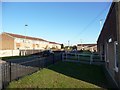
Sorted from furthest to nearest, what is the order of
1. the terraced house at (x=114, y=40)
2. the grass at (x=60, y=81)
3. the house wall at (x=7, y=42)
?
1. the house wall at (x=7, y=42)
2. the grass at (x=60, y=81)
3. the terraced house at (x=114, y=40)

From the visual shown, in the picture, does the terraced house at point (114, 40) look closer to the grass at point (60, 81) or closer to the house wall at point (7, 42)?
the grass at point (60, 81)

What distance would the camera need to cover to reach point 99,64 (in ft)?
68.5

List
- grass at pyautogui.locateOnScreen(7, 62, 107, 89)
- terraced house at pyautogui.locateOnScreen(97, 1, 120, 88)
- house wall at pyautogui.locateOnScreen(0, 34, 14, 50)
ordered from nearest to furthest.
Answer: terraced house at pyautogui.locateOnScreen(97, 1, 120, 88)
grass at pyautogui.locateOnScreen(7, 62, 107, 89)
house wall at pyautogui.locateOnScreen(0, 34, 14, 50)

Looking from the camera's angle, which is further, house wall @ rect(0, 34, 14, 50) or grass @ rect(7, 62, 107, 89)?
house wall @ rect(0, 34, 14, 50)

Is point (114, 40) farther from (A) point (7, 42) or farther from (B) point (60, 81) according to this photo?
(A) point (7, 42)

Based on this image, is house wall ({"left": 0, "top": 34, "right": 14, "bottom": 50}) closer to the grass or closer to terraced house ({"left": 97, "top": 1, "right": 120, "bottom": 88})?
the grass

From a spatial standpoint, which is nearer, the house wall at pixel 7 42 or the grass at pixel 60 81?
the grass at pixel 60 81

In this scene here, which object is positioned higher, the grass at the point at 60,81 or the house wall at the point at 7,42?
the house wall at the point at 7,42

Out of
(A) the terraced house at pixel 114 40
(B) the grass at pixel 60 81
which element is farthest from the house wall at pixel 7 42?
(A) the terraced house at pixel 114 40

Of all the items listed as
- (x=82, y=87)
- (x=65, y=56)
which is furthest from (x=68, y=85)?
(x=65, y=56)

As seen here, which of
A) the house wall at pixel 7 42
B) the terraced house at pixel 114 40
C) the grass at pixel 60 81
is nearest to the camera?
the terraced house at pixel 114 40

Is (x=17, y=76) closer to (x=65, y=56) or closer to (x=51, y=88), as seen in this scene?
(x=51, y=88)

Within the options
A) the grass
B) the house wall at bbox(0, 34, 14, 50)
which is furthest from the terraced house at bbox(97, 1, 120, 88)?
the house wall at bbox(0, 34, 14, 50)

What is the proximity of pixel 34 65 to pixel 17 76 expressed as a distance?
479 centimetres
